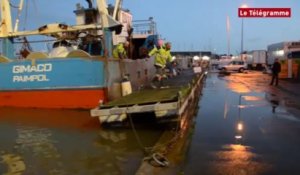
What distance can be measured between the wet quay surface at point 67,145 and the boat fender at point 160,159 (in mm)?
383

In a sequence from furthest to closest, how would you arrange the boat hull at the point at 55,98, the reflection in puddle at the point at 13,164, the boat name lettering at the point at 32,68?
the boat name lettering at the point at 32,68 < the boat hull at the point at 55,98 < the reflection in puddle at the point at 13,164

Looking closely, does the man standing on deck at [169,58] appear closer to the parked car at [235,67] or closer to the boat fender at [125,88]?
the boat fender at [125,88]

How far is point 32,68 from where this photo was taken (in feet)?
49.1

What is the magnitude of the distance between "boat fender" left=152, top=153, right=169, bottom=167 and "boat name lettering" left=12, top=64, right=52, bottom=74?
27.1 ft

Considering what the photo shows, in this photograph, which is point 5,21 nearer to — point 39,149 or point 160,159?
point 39,149

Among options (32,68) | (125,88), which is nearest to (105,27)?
(125,88)

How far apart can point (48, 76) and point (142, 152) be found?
715 centimetres

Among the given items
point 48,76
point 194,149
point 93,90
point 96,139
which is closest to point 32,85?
point 48,76

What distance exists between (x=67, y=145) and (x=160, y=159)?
2798 mm

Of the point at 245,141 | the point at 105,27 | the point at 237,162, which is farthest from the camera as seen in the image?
the point at 105,27

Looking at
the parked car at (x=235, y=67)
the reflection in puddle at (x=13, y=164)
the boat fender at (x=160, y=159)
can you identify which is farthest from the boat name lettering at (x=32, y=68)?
the parked car at (x=235, y=67)

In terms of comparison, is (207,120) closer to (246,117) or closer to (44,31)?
(246,117)

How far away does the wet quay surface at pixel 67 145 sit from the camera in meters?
7.49

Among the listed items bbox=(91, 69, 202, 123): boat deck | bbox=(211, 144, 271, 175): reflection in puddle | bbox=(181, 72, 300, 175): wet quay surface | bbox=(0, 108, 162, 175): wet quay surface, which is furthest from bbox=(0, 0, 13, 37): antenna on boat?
bbox=(211, 144, 271, 175): reflection in puddle
